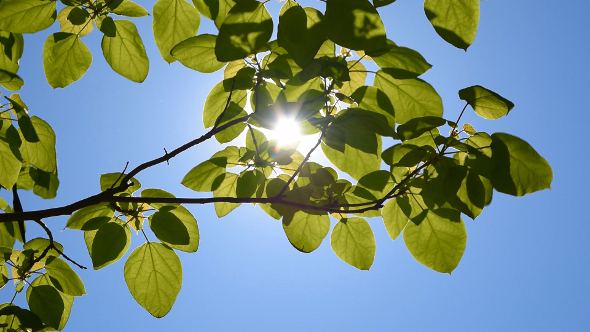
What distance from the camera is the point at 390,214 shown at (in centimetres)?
112

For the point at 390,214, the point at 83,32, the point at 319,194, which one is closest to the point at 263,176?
the point at 319,194

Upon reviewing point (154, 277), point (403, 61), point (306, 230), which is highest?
point (403, 61)

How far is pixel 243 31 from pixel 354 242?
2.37 ft

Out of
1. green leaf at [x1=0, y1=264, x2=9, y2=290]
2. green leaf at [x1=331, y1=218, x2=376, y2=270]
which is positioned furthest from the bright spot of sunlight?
green leaf at [x1=0, y1=264, x2=9, y2=290]

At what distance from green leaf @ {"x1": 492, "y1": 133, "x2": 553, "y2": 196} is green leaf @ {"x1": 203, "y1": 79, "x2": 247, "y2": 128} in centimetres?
72

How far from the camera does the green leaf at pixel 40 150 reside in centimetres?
126

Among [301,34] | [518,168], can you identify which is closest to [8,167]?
[301,34]

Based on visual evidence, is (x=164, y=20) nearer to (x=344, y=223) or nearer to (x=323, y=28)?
(x=323, y=28)

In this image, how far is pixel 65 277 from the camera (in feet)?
4.20

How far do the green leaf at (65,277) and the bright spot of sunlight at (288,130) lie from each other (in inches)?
33.3

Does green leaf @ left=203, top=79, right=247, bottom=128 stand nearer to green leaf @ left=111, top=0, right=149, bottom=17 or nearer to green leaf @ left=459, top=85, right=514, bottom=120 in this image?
green leaf @ left=111, top=0, right=149, bottom=17

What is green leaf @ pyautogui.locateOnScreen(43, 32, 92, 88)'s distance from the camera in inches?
48.5

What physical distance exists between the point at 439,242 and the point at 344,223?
28 cm

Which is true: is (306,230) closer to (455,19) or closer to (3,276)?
(455,19)
